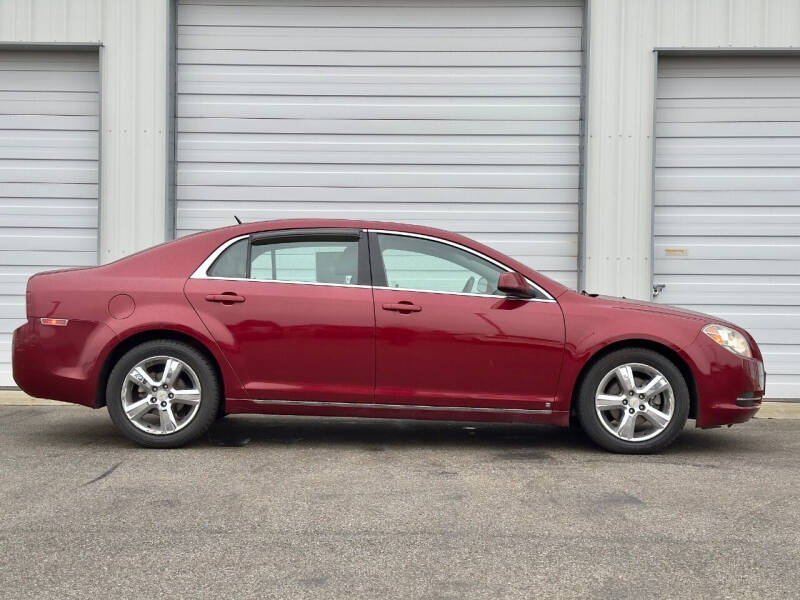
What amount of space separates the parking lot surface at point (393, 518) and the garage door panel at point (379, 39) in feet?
16.1

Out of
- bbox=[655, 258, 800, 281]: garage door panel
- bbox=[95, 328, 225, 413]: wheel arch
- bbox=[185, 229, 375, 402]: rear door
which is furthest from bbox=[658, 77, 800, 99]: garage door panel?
bbox=[95, 328, 225, 413]: wheel arch

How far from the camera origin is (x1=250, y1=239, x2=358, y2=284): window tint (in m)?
6.68

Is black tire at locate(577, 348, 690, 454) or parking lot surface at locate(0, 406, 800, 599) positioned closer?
parking lot surface at locate(0, 406, 800, 599)

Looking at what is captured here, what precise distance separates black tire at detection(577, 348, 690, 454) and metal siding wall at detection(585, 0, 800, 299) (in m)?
3.88

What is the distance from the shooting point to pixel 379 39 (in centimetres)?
1070

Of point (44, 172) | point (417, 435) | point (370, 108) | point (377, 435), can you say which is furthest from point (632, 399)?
point (44, 172)

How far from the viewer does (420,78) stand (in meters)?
10.7

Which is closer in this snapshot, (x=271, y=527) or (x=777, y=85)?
(x=271, y=527)

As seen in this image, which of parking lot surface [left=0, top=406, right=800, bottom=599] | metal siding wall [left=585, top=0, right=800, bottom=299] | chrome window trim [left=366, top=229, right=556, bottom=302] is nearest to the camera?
parking lot surface [left=0, top=406, right=800, bottom=599]

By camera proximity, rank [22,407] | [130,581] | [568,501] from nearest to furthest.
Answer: [130,581]
[568,501]
[22,407]

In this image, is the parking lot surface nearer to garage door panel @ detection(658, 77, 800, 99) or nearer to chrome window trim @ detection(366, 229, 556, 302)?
chrome window trim @ detection(366, 229, 556, 302)

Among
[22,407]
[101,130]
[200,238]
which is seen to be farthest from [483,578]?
[101,130]

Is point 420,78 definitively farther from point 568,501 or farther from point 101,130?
point 568,501

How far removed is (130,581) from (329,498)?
1565mm
